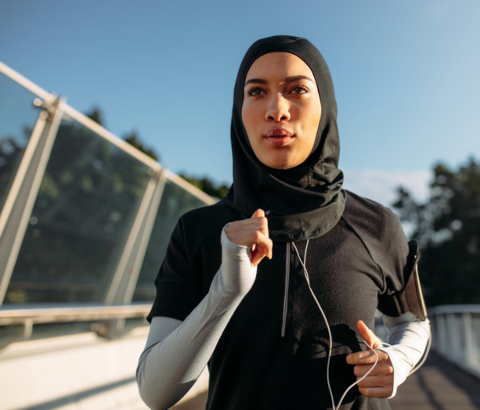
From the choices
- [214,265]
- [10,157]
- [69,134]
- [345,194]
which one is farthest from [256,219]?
[69,134]

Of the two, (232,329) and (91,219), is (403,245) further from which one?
(91,219)

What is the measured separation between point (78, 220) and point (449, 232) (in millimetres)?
34148

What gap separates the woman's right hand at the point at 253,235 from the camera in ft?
3.52

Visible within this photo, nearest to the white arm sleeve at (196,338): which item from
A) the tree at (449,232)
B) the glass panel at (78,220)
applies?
the glass panel at (78,220)

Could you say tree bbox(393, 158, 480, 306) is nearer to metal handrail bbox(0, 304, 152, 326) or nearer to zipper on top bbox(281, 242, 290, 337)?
metal handrail bbox(0, 304, 152, 326)

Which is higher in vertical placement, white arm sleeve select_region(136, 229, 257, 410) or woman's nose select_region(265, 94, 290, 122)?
woman's nose select_region(265, 94, 290, 122)

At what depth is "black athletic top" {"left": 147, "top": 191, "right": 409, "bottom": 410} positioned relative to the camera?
4.27ft

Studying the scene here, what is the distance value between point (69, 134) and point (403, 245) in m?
3.15

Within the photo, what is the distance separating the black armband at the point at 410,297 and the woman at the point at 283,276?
0.09 feet

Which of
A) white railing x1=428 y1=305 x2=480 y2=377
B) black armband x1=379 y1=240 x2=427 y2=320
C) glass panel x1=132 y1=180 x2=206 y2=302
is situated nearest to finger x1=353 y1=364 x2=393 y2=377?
black armband x1=379 y1=240 x2=427 y2=320

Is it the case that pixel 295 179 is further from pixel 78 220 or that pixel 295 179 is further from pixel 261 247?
pixel 78 220

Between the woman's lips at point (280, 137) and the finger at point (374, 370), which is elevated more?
the woman's lips at point (280, 137)

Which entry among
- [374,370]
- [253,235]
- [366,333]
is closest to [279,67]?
[253,235]

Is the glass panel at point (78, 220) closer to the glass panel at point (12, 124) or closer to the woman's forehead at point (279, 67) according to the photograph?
the glass panel at point (12, 124)
